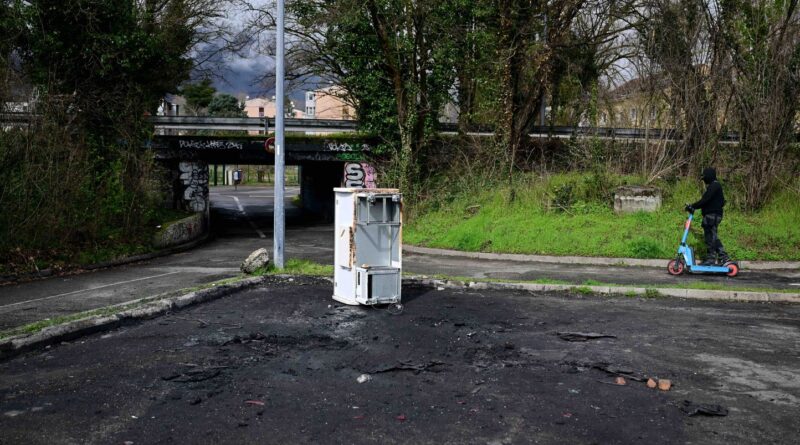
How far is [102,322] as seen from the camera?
815 centimetres

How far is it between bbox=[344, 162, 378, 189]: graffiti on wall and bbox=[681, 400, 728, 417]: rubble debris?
24288mm

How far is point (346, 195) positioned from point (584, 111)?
18989mm

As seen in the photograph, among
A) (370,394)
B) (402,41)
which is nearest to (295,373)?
(370,394)

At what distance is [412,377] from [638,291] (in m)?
5.94

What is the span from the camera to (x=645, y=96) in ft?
67.1

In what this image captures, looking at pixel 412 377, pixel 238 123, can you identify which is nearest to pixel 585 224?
pixel 412 377

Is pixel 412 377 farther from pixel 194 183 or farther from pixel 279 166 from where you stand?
pixel 194 183

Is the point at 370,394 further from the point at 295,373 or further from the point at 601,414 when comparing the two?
the point at 601,414

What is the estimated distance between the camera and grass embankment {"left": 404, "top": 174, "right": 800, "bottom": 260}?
1589cm

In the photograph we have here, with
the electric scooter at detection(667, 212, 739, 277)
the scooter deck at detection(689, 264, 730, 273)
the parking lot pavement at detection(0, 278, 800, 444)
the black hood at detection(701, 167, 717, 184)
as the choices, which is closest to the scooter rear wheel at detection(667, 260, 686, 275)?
the electric scooter at detection(667, 212, 739, 277)

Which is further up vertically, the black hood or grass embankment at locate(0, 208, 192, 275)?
the black hood

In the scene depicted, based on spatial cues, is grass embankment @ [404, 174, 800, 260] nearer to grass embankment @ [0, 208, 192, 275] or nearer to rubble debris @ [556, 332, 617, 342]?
grass embankment @ [0, 208, 192, 275]

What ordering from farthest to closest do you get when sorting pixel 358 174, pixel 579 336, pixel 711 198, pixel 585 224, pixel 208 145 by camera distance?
1. pixel 358 174
2. pixel 208 145
3. pixel 585 224
4. pixel 711 198
5. pixel 579 336

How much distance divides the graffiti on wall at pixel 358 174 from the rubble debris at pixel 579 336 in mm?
21748
